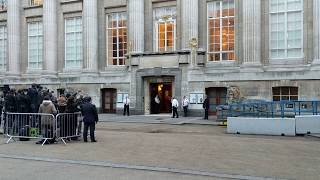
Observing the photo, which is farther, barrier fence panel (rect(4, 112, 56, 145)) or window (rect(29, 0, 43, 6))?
window (rect(29, 0, 43, 6))

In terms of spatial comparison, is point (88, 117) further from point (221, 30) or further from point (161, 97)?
point (221, 30)

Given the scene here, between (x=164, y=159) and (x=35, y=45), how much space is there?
29406 mm

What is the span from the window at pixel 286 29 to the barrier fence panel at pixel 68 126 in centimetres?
1708

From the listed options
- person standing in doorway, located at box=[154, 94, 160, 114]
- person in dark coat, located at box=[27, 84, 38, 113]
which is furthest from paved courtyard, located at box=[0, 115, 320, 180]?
person standing in doorway, located at box=[154, 94, 160, 114]

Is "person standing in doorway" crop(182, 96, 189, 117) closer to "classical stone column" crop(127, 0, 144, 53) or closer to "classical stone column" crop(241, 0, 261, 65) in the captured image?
"classical stone column" crop(241, 0, 261, 65)

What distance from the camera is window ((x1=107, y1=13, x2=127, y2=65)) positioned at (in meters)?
34.0

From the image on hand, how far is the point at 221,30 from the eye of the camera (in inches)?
1200

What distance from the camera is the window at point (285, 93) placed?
89.9 ft

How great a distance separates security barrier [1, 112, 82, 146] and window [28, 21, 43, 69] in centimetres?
2187

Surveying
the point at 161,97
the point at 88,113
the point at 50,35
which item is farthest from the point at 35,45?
the point at 88,113

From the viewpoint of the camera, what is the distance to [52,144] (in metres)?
15.0

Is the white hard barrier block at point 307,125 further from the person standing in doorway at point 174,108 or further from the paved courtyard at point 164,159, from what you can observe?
the person standing in doorway at point 174,108

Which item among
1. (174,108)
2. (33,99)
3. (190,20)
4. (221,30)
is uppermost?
(190,20)

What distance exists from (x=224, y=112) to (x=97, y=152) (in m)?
11.9
